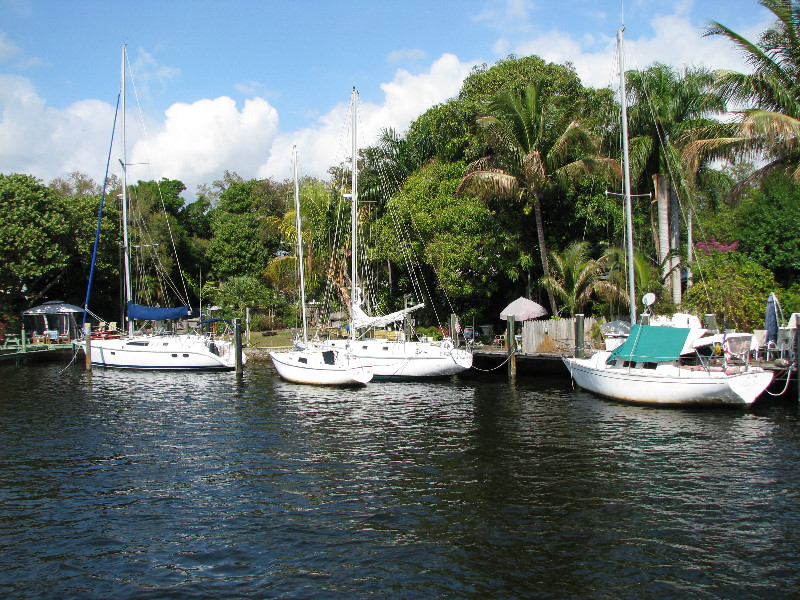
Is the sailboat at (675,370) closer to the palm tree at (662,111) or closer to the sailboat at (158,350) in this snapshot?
the palm tree at (662,111)

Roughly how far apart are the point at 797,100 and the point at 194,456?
25291 millimetres

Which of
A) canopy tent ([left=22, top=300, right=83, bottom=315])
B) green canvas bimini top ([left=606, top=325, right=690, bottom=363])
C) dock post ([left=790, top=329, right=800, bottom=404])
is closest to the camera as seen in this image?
dock post ([left=790, top=329, right=800, bottom=404])

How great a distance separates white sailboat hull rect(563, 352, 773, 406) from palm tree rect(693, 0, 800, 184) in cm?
889

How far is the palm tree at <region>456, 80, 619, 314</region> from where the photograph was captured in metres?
32.8

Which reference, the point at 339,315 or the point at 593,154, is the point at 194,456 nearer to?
the point at 593,154

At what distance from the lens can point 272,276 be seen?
1884 inches

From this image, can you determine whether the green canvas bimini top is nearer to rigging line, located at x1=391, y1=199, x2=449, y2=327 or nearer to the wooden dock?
rigging line, located at x1=391, y1=199, x2=449, y2=327

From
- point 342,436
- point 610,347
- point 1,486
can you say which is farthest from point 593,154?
point 1,486

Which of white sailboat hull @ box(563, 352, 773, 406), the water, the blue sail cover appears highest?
the blue sail cover

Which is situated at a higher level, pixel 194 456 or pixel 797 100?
pixel 797 100

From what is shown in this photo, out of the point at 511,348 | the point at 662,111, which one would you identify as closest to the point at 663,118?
the point at 662,111

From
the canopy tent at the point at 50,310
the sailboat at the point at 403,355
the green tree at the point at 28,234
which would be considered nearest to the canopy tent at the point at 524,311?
the sailboat at the point at 403,355

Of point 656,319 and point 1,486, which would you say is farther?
point 656,319

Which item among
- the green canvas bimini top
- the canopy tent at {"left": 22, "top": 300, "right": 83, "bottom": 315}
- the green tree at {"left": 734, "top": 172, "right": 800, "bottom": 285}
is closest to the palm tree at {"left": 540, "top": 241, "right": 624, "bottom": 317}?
the green canvas bimini top
